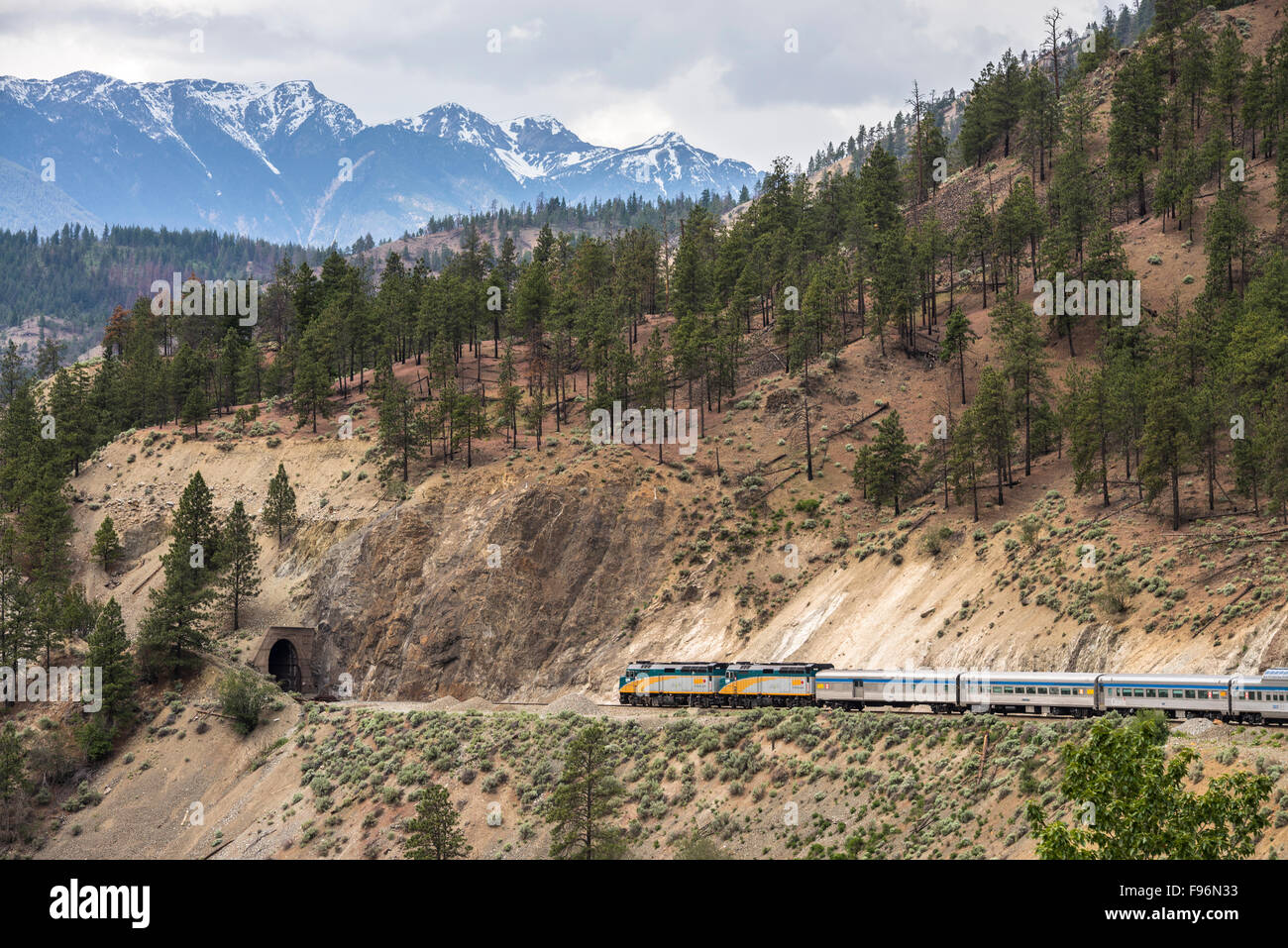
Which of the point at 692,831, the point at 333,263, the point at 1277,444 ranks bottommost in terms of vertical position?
the point at 692,831

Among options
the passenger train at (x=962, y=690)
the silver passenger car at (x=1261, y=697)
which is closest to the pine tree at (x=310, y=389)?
the passenger train at (x=962, y=690)

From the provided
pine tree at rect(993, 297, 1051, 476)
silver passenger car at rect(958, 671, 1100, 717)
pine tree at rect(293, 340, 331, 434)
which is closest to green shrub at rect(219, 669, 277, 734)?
pine tree at rect(293, 340, 331, 434)

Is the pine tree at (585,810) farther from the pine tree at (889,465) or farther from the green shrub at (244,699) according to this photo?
the pine tree at (889,465)

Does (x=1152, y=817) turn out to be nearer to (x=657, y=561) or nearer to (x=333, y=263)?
(x=657, y=561)

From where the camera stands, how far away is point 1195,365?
7206 cm

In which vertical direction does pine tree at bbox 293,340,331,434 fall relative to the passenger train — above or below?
above

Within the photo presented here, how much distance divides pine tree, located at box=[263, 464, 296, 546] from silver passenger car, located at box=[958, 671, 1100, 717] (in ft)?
206

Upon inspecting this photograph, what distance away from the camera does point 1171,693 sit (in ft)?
143

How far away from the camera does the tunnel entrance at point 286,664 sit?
3356 inches

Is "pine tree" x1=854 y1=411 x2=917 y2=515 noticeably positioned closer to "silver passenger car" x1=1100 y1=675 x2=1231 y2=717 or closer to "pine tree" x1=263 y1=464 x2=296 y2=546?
"silver passenger car" x1=1100 y1=675 x2=1231 y2=717

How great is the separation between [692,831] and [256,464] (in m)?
70.6

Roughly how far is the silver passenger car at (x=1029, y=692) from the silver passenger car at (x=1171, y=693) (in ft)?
2.68

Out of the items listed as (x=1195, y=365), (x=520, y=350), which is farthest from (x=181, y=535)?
(x=1195, y=365)

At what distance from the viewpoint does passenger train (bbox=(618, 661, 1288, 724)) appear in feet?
137
